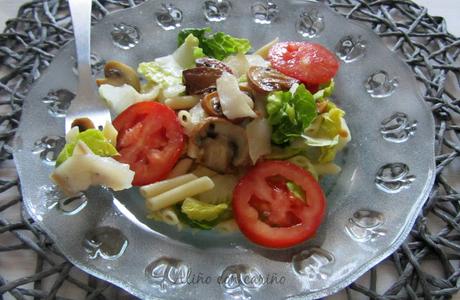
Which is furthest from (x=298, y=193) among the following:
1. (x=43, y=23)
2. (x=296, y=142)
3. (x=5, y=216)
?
(x=43, y=23)

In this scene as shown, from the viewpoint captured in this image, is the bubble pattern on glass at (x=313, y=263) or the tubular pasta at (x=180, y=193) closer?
the bubble pattern on glass at (x=313, y=263)

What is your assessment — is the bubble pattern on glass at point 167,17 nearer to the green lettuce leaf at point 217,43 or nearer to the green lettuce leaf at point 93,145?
the green lettuce leaf at point 217,43

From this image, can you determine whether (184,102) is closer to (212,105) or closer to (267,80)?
(212,105)

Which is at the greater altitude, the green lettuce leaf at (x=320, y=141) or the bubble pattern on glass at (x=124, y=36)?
the bubble pattern on glass at (x=124, y=36)

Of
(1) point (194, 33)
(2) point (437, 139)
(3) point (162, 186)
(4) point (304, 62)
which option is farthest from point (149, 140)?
(2) point (437, 139)

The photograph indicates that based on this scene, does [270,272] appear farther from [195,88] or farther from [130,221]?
[195,88]

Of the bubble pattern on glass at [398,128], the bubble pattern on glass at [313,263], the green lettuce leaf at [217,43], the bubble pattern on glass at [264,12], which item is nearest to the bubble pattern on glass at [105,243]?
the bubble pattern on glass at [313,263]

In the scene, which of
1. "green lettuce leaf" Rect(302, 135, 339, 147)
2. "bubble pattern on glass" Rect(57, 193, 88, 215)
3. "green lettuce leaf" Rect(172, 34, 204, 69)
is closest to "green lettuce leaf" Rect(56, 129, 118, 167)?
"bubble pattern on glass" Rect(57, 193, 88, 215)
